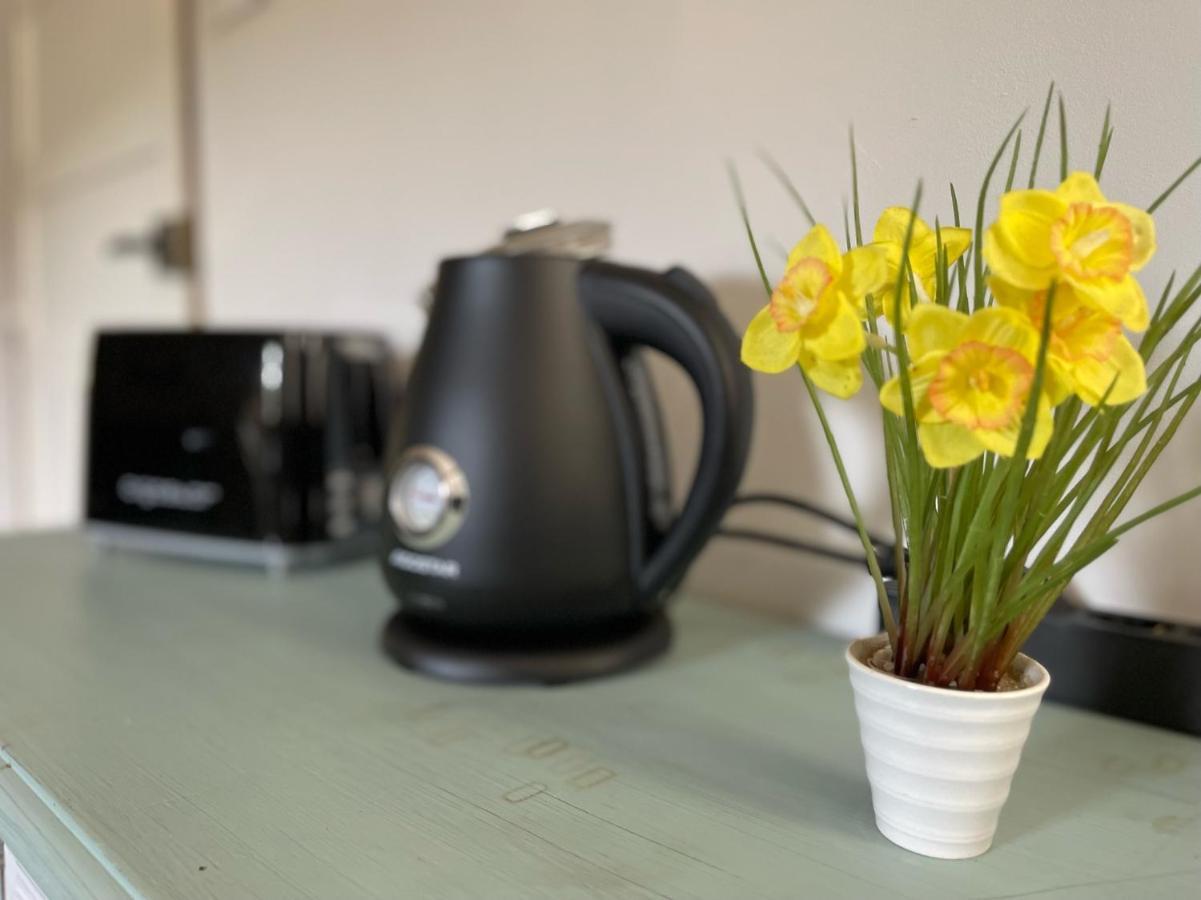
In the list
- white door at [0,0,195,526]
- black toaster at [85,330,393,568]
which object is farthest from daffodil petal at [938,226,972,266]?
white door at [0,0,195,526]

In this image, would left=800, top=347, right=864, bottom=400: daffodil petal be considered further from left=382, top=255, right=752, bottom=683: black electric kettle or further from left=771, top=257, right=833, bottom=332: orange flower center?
left=382, top=255, right=752, bottom=683: black electric kettle

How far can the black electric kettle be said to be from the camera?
520 mm

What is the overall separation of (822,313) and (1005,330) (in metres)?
0.06

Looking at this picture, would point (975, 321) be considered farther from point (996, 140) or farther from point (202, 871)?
point (202, 871)

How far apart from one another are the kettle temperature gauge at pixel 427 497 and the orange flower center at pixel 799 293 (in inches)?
10.2

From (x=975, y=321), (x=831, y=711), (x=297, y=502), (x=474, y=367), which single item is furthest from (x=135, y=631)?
(x=975, y=321)

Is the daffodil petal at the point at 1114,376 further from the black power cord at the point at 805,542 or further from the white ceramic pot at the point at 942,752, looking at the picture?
the black power cord at the point at 805,542

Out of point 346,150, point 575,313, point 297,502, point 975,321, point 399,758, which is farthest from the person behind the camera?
point 346,150

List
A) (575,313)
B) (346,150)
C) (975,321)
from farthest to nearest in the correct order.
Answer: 1. (346,150)
2. (575,313)
3. (975,321)

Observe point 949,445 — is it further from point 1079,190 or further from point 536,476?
point 536,476

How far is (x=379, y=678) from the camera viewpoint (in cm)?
54

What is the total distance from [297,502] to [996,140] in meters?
0.59

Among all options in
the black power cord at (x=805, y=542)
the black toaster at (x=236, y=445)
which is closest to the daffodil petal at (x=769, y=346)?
the black power cord at (x=805, y=542)

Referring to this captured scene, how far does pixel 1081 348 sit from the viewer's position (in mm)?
294
